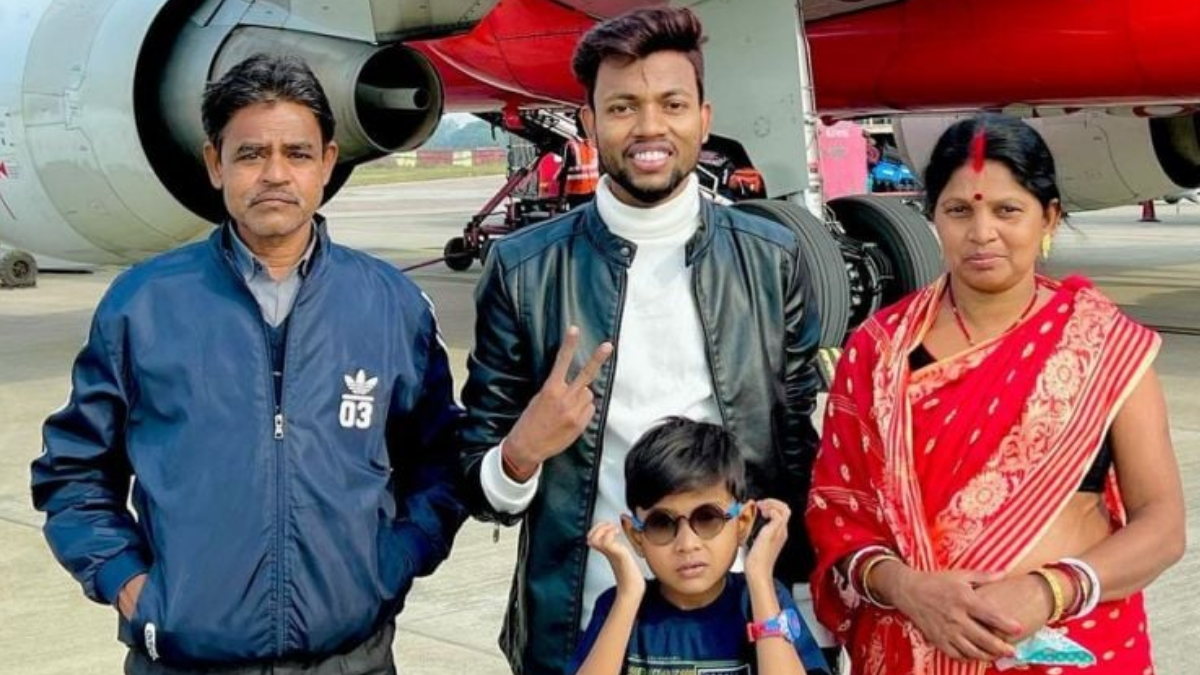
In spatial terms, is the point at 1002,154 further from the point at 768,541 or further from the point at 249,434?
the point at 249,434

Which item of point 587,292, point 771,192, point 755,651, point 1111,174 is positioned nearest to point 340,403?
point 587,292

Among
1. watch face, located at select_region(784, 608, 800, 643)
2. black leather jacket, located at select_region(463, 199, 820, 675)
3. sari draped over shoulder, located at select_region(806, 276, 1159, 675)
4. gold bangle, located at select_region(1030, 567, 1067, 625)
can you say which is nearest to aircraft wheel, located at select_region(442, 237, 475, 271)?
black leather jacket, located at select_region(463, 199, 820, 675)

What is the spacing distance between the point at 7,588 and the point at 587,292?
3330mm

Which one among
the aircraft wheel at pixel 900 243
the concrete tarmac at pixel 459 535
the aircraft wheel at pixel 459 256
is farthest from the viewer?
the aircraft wheel at pixel 459 256

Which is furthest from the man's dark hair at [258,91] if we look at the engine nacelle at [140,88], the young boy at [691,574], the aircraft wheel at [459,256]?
the aircraft wheel at [459,256]

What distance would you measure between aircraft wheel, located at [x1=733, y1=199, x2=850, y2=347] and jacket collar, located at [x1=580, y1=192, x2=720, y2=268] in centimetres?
448

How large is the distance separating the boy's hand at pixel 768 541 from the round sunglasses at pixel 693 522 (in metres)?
0.05

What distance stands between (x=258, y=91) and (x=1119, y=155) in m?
10.7

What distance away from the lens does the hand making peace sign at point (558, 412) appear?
2404 millimetres

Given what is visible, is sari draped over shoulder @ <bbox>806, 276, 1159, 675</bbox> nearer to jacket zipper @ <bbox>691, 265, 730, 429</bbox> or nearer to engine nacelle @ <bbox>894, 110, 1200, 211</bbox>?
jacket zipper @ <bbox>691, 265, 730, 429</bbox>

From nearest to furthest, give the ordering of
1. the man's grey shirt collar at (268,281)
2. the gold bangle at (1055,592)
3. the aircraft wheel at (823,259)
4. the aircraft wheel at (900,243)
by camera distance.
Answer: the gold bangle at (1055,592), the man's grey shirt collar at (268,281), the aircraft wheel at (823,259), the aircraft wheel at (900,243)

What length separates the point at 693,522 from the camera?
7.98ft

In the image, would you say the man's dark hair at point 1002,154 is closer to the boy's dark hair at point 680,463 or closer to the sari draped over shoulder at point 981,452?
the sari draped over shoulder at point 981,452

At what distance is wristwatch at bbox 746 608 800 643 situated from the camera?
2363mm
